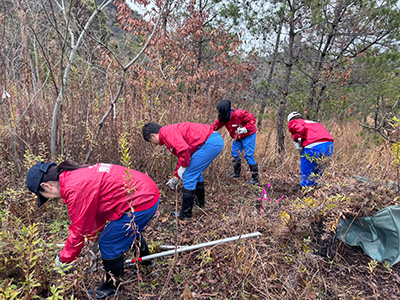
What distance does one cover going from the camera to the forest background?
223cm

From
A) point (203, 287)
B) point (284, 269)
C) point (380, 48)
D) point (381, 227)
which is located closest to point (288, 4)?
point (380, 48)

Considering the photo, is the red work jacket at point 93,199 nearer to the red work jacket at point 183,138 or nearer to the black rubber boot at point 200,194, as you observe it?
the red work jacket at point 183,138

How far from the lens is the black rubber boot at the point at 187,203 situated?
3.25 meters

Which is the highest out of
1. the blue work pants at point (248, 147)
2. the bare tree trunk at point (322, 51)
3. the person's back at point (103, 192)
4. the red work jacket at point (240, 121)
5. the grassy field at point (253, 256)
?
the bare tree trunk at point (322, 51)

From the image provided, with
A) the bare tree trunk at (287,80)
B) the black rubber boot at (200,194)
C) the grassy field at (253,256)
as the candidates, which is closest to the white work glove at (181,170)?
the black rubber boot at (200,194)

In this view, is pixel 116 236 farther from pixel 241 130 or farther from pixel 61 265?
pixel 241 130

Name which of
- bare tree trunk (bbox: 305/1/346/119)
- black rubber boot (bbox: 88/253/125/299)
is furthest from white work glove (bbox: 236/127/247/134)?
black rubber boot (bbox: 88/253/125/299)

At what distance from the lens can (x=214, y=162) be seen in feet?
14.4

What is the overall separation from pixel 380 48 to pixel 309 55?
5.32 ft

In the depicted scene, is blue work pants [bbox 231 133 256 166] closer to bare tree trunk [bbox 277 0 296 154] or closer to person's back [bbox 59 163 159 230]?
Answer: bare tree trunk [bbox 277 0 296 154]

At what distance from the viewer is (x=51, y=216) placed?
301 centimetres

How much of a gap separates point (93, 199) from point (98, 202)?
0.12m

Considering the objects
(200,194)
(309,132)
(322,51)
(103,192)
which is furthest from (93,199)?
(322,51)

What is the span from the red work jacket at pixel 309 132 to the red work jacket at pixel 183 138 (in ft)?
5.49
